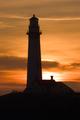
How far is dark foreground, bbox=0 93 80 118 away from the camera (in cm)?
7288

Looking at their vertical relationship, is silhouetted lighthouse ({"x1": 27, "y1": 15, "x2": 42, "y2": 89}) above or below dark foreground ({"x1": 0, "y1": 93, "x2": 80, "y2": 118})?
above

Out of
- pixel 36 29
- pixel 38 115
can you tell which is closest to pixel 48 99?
pixel 38 115

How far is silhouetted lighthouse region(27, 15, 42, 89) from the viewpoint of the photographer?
90.0m

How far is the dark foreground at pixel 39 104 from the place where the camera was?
239 ft

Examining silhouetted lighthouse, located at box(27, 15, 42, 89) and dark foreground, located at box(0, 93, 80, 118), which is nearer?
dark foreground, located at box(0, 93, 80, 118)

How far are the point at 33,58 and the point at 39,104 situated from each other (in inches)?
553

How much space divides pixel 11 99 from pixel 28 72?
29.6ft

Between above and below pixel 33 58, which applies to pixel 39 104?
below

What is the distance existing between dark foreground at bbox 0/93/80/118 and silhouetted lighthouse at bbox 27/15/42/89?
5592 millimetres

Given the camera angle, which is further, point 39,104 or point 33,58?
point 33,58

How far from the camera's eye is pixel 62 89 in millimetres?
88250

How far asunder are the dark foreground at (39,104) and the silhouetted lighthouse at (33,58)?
5.59 meters

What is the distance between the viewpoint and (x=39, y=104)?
255 ft

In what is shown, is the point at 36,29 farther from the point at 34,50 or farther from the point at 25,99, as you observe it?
the point at 25,99
